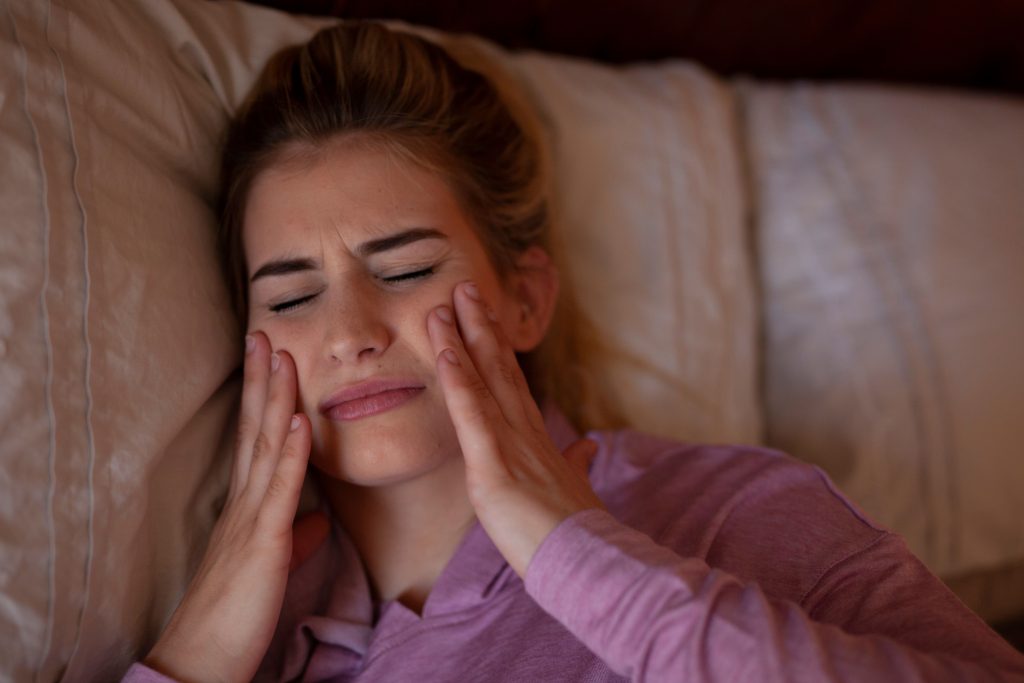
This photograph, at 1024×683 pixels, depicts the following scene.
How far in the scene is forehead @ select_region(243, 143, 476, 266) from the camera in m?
1.09

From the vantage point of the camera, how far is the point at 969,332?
161cm

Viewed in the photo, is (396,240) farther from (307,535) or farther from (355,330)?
(307,535)

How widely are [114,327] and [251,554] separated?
0.32 m

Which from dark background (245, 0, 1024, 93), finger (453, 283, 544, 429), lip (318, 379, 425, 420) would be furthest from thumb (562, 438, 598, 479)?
dark background (245, 0, 1024, 93)

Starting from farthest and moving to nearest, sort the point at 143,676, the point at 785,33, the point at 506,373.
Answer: the point at 785,33 → the point at 506,373 → the point at 143,676

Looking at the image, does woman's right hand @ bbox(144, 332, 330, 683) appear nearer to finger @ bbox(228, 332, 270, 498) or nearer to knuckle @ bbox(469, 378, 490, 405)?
finger @ bbox(228, 332, 270, 498)

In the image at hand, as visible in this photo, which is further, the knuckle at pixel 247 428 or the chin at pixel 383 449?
the knuckle at pixel 247 428

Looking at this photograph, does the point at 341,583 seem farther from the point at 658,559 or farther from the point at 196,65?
the point at 196,65

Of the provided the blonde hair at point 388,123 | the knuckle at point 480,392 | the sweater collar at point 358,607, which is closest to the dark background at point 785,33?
the blonde hair at point 388,123

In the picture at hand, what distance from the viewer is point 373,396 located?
106cm

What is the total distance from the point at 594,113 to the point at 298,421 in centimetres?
86

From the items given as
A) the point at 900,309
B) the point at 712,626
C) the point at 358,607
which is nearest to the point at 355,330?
the point at 358,607

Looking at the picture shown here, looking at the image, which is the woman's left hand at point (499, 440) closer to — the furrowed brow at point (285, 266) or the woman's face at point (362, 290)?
the woman's face at point (362, 290)

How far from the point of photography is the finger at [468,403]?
3.18 feet
